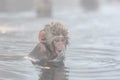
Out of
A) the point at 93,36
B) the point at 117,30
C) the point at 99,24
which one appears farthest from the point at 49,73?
the point at 99,24

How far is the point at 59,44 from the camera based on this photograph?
6660 mm

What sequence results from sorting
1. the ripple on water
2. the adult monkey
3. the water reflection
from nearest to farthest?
the water reflection, the ripple on water, the adult monkey

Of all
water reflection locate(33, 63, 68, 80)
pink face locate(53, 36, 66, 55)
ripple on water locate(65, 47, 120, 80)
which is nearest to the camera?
water reflection locate(33, 63, 68, 80)

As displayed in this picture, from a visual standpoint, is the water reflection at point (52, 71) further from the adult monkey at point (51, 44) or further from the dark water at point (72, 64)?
the adult monkey at point (51, 44)

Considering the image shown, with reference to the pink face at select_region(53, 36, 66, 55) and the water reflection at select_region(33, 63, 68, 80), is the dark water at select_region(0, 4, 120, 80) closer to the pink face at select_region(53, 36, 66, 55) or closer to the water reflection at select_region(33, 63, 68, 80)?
the water reflection at select_region(33, 63, 68, 80)

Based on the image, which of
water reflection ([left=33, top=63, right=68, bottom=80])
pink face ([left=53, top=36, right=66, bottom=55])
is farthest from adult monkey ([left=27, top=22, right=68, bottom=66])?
water reflection ([left=33, top=63, right=68, bottom=80])

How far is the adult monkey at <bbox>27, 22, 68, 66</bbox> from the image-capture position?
675 cm

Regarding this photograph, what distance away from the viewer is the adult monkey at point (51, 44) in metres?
6.75

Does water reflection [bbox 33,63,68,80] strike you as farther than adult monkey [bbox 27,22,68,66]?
No

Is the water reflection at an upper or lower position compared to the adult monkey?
lower

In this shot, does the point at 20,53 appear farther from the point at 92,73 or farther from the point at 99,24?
the point at 99,24

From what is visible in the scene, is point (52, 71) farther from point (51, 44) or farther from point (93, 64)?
point (93, 64)

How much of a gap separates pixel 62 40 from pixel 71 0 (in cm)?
2128

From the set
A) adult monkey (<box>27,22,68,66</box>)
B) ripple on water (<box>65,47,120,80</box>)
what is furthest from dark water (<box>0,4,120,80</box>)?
adult monkey (<box>27,22,68,66</box>)
